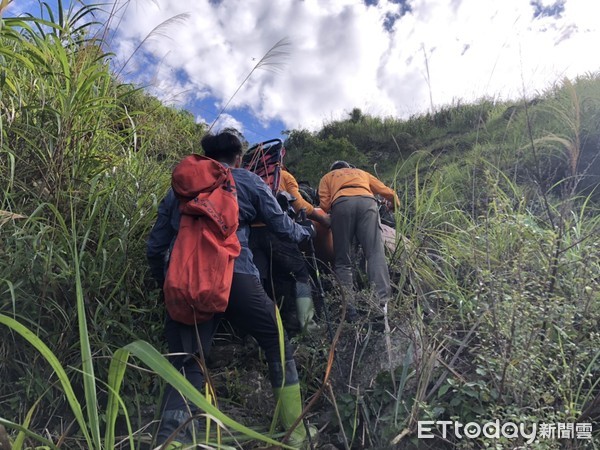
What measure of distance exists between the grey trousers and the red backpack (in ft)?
5.19

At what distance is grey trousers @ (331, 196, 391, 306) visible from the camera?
3.83 meters

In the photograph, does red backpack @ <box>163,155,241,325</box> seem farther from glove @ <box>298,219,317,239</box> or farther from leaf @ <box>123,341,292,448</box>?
leaf @ <box>123,341,292,448</box>

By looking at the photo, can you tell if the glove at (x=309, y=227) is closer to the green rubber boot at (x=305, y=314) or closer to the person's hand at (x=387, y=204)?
the green rubber boot at (x=305, y=314)

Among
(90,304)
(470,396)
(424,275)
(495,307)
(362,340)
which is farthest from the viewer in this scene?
(424,275)

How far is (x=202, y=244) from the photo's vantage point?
2.38 m

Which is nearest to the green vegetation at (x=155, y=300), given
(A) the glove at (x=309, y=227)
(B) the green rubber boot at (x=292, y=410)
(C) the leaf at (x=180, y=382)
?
(B) the green rubber boot at (x=292, y=410)

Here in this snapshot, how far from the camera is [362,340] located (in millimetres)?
3160

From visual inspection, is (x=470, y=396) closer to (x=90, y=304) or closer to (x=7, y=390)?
(x=90, y=304)

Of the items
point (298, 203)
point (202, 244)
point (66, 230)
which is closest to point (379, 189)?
point (298, 203)

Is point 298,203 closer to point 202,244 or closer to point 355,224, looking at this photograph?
point 355,224

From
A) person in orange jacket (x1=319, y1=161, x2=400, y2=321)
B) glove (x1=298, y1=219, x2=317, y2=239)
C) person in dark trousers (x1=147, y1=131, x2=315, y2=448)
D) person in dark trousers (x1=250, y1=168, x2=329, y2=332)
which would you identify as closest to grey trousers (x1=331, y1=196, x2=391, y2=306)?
person in orange jacket (x1=319, y1=161, x2=400, y2=321)

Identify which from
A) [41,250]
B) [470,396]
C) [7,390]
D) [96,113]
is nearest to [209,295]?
[41,250]

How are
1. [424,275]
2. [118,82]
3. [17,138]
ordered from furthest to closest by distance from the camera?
[118,82] < [424,275] < [17,138]

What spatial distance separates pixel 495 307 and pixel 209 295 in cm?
137
